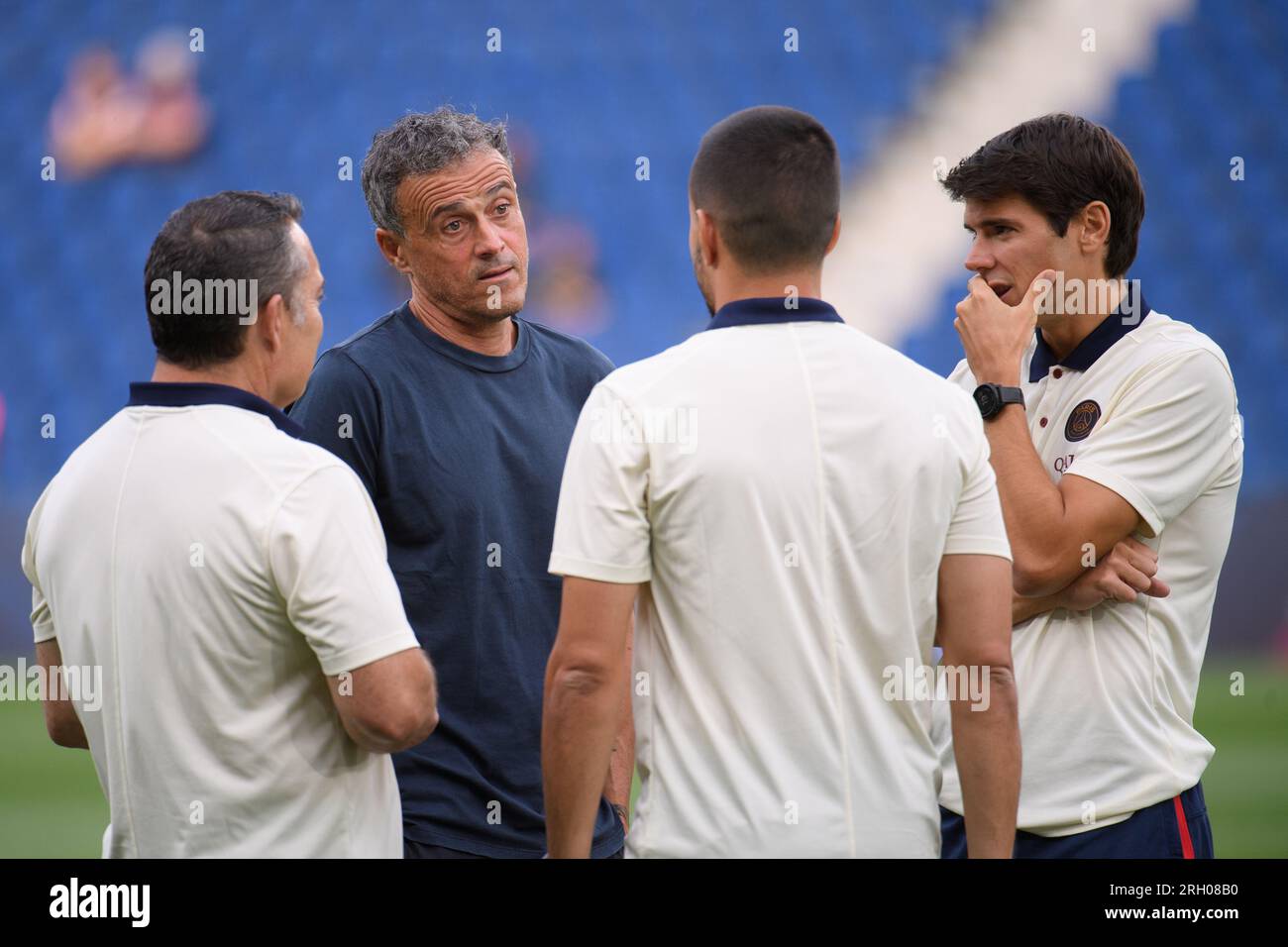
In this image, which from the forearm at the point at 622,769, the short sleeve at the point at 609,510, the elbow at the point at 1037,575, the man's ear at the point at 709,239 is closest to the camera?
the short sleeve at the point at 609,510

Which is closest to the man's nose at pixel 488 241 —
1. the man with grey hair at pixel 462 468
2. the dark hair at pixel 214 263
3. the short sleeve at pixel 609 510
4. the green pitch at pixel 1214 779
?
the man with grey hair at pixel 462 468

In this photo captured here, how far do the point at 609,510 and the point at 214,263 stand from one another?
60 cm

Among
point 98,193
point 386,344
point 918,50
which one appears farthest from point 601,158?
point 386,344

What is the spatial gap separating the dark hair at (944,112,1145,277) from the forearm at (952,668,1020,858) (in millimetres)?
850

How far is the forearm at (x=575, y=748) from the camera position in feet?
5.25

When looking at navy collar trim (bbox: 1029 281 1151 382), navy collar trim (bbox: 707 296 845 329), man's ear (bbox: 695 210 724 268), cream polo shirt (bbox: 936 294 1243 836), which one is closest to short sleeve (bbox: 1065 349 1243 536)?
cream polo shirt (bbox: 936 294 1243 836)

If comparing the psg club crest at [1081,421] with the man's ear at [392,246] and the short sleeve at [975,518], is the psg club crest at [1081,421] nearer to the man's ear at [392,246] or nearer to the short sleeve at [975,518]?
the short sleeve at [975,518]

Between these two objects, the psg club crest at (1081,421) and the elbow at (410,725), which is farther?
the psg club crest at (1081,421)

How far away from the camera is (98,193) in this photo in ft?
35.4

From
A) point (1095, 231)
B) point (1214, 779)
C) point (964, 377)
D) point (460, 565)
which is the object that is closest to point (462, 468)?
point (460, 565)

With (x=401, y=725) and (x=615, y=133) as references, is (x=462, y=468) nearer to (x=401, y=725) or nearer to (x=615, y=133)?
(x=401, y=725)

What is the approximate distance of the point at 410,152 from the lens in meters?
2.33

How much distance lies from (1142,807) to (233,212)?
1518mm
